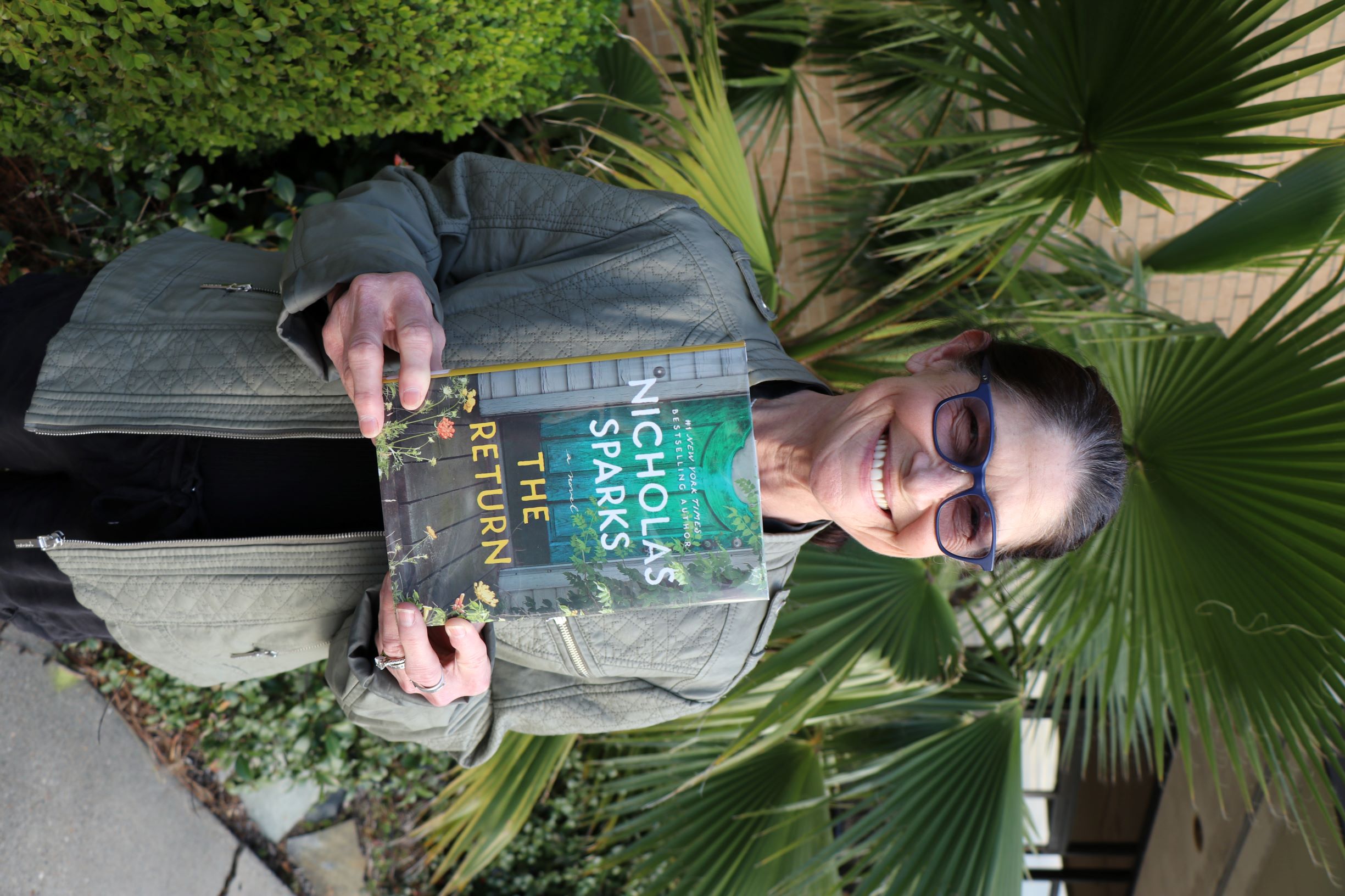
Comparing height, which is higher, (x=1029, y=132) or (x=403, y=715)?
(x=1029, y=132)

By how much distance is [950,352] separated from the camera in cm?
157

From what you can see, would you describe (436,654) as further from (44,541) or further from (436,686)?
(44,541)

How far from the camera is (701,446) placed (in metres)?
1.12

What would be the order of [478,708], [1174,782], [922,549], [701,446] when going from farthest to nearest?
[1174,782]
[478,708]
[922,549]
[701,446]

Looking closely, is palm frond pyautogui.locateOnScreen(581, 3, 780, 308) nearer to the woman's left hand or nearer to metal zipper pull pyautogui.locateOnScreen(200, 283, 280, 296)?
metal zipper pull pyautogui.locateOnScreen(200, 283, 280, 296)

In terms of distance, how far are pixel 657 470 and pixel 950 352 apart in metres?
0.74

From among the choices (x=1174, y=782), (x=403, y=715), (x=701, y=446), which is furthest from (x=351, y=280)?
(x=1174, y=782)

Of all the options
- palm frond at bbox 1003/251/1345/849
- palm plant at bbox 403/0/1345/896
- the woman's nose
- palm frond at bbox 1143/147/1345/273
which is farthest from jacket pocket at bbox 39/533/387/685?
palm frond at bbox 1143/147/1345/273

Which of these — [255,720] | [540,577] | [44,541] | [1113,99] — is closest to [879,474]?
[540,577]

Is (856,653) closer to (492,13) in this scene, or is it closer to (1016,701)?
(1016,701)

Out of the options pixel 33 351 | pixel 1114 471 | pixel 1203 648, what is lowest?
pixel 1203 648

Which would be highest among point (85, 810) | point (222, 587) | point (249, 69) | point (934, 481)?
point (249, 69)

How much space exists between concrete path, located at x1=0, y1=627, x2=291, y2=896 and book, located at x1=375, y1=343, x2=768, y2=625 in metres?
2.14

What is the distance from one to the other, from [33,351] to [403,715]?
0.88 metres
